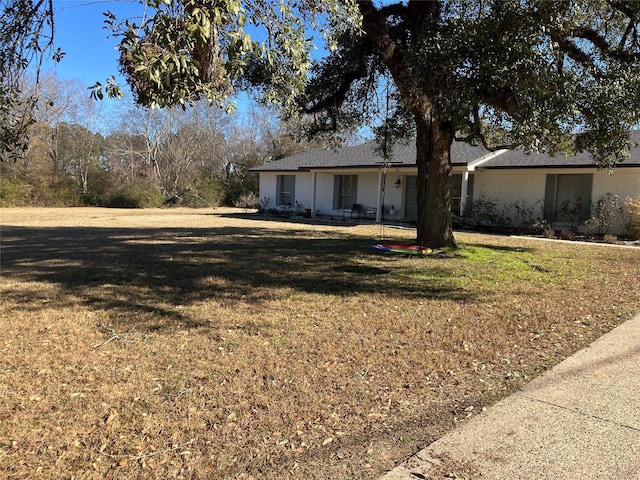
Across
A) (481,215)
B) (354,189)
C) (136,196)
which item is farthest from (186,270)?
→ (136,196)

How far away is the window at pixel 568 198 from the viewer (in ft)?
56.3

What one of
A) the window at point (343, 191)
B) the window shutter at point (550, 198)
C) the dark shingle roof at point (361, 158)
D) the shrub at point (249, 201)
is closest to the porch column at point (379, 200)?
the dark shingle roof at point (361, 158)

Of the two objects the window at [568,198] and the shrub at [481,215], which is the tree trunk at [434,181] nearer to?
the shrub at [481,215]

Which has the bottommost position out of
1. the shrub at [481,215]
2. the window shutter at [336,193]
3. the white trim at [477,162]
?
the shrub at [481,215]

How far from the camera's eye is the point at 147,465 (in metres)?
2.82

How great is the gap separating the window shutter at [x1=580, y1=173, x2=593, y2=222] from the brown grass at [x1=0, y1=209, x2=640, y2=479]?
776 centimetres

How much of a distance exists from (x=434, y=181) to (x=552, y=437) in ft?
27.5

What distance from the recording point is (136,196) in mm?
34000

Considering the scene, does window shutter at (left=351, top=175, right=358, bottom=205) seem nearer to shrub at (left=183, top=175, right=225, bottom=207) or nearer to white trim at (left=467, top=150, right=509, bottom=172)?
white trim at (left=467, top=150, right=509, bottom=172)

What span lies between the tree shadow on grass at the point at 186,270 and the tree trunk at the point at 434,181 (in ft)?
4.56

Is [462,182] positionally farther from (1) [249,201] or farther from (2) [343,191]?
(1) [249,201]

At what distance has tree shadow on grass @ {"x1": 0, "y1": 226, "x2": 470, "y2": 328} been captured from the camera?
700 centimetres

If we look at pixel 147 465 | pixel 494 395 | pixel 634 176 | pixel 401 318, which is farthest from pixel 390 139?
pixel 147 465

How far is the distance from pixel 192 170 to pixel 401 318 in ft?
120
